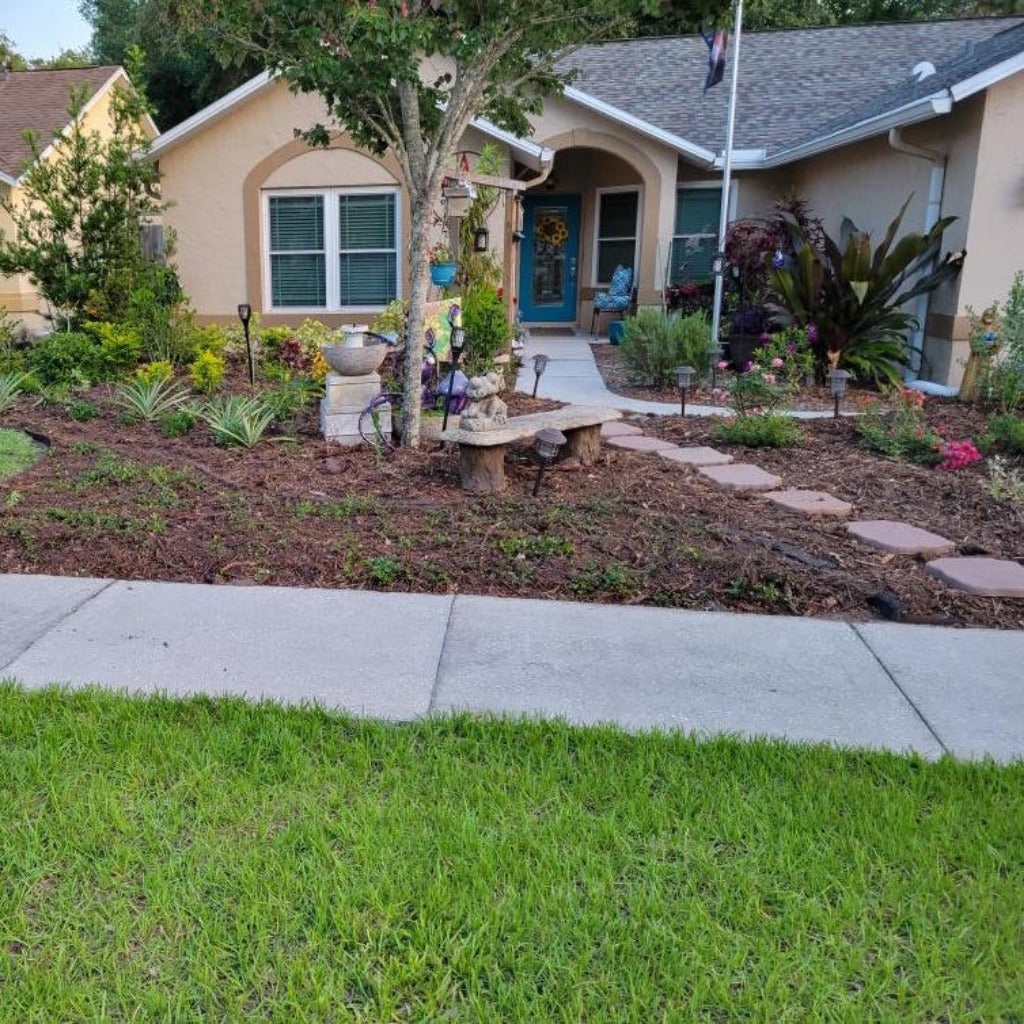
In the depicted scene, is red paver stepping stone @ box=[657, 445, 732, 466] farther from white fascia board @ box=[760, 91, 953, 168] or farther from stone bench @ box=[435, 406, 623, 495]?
white fascia board @ box=[760, 91, 953, 168]

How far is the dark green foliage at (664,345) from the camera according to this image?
10.5 metres

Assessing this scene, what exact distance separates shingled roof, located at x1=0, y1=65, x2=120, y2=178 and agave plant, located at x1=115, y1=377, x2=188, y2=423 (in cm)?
888

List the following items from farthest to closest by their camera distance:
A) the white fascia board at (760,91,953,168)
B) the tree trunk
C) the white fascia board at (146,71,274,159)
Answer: the white fascia board at (146,71,274,159) < the white fascia board at (760,91,953,168) < the tree trunk

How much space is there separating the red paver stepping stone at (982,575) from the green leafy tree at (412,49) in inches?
148

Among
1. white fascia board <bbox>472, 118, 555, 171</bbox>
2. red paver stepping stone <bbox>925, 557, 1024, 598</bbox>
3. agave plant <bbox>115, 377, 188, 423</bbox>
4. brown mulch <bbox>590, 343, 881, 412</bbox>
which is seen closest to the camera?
red paver stepping stone <bbox>925, 557, 1024, 598</bbox>

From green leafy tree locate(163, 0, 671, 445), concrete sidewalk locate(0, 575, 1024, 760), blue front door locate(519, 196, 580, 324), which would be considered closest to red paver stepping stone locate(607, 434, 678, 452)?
green leafy tree locate(163, 0, 671, 445)

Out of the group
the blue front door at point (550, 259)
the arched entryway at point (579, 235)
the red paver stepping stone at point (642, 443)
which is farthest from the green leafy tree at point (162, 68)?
the red paver stepping stone at point (642, 443)

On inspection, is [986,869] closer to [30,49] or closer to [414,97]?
[414,97]

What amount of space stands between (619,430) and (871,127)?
599 centimetres

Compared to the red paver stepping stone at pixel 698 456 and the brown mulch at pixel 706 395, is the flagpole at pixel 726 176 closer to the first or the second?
the brown mulch at pixel 706 395

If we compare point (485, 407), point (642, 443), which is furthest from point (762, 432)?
point (485, 407)

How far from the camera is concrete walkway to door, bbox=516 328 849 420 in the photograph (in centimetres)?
935

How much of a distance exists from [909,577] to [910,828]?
7.78 feet

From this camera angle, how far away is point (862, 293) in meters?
10.2
